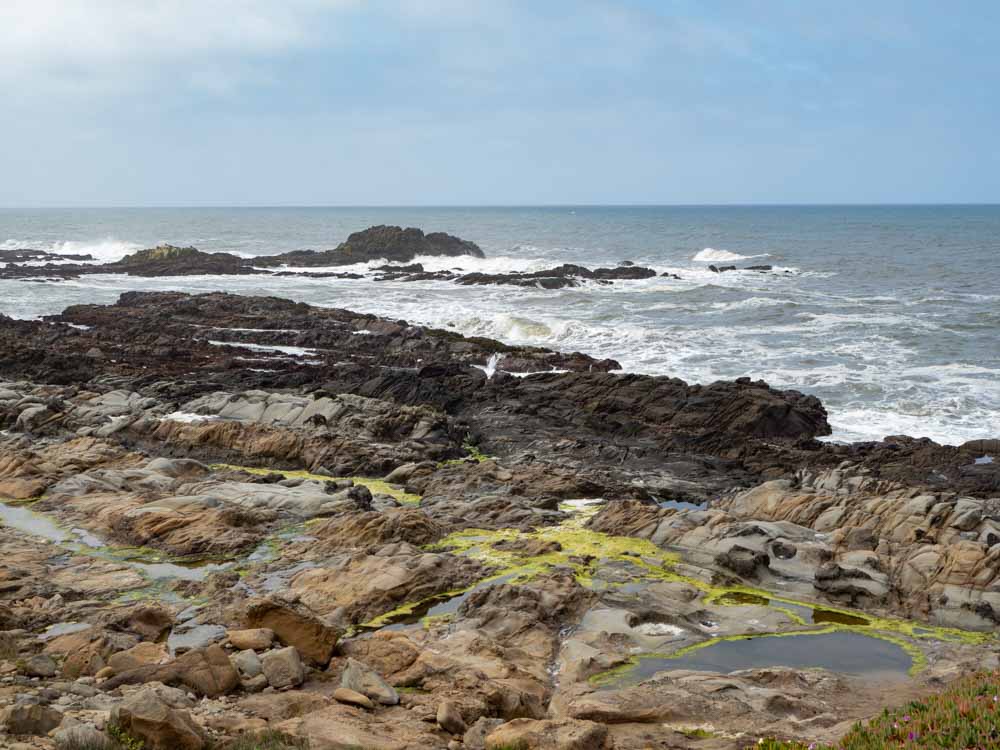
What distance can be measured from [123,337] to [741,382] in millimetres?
27307

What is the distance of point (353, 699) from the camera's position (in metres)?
10.2

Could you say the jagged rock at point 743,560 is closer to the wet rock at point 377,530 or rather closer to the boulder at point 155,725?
the wet rock at point 377,530

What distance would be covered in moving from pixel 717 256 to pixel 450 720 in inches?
3702

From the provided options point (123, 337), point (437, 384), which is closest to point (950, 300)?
point (437, 384)

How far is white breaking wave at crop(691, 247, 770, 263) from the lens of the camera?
97.2 metres

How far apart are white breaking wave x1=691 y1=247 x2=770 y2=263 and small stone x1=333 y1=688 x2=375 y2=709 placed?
90.0 metres

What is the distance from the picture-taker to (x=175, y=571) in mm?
16078

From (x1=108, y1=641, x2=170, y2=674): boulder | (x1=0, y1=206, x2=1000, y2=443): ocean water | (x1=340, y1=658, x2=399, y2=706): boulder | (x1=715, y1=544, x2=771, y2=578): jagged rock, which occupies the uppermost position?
(x1=0, y1=206, x2=1000, y2=443): ocean water

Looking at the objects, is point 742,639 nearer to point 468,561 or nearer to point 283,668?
point 468,561

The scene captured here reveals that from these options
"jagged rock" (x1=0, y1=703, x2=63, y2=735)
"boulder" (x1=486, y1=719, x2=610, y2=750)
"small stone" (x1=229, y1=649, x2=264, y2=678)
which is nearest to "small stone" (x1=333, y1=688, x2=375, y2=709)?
"small stone" (x1=229, y1=649, x2=264, y2=678)

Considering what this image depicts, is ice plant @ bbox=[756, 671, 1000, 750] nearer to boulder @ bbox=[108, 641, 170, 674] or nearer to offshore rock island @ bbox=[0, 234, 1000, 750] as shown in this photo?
offshore rock island @ bbox=[0, 234, 1000, 750]

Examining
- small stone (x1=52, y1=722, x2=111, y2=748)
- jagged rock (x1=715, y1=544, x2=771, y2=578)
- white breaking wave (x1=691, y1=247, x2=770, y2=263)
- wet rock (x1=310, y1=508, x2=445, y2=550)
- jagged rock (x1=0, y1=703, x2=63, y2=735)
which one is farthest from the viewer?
white breaking wave (x1=691, y1=247, x2=770, y2=263)

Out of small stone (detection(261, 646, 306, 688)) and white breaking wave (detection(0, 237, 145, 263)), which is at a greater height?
white breaking wave (detection(0, 237, 145, 263))

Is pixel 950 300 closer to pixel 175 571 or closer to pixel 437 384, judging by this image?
pixel 437 384
